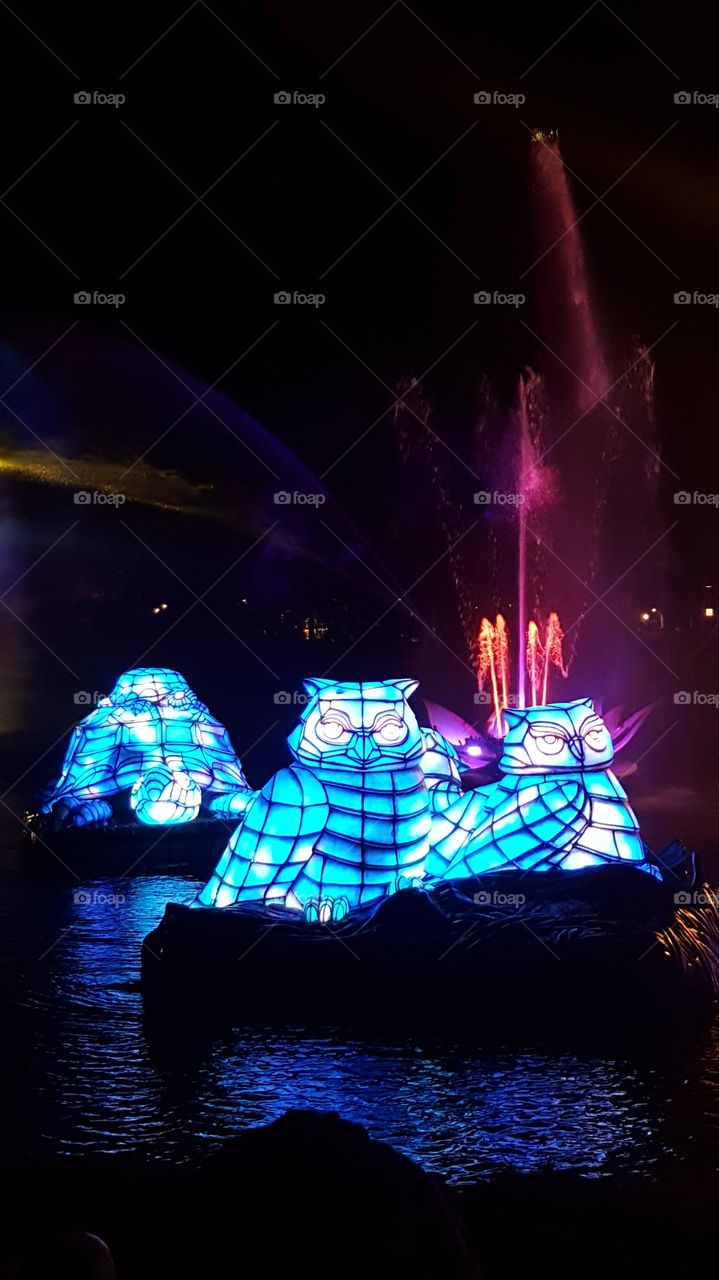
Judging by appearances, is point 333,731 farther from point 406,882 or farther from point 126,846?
point 126,846

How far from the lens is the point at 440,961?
299 inches

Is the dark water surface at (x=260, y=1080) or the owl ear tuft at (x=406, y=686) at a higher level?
the owl ear tuft at (x=406, y=686)

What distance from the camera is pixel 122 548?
25.5 m

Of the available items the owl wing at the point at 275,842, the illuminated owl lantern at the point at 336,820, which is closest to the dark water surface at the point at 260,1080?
the owl wing at the point at 275,842

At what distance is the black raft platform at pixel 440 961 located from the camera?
750 centimetres

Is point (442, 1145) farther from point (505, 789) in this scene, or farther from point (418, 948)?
point (505, 789)

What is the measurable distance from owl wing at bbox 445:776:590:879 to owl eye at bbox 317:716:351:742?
115 cm

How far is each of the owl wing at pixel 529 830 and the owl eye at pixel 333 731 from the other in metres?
1.15

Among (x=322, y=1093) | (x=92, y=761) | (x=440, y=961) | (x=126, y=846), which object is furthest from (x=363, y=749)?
(x=92, y=761)

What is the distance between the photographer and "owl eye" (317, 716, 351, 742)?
353 inches

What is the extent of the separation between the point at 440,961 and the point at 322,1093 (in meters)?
1.33

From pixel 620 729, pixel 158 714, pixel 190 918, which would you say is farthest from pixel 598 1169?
pixel 620 729

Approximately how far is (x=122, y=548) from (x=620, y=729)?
11.6 metres

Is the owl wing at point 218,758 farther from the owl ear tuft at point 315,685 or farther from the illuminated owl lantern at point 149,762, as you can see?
the owl ear tuft at point 315,685
